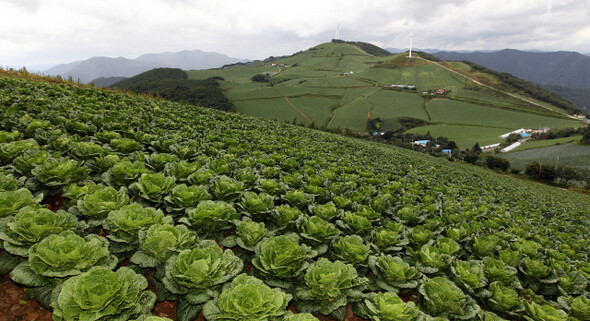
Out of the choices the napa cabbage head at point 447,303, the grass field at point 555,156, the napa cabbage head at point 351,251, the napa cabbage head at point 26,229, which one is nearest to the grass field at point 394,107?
the grass field at point 555,156

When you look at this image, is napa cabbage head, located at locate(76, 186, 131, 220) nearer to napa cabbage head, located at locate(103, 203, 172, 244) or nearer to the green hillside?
napa cabbage head, located at locate(103, 203, 172, 244)

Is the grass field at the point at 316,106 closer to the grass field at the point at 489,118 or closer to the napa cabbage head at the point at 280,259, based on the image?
the grass field at the point at 489,118

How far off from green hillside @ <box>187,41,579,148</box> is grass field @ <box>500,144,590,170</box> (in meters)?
10.0

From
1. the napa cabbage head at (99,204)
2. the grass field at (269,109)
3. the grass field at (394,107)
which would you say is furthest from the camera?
the grass field at (394,107)

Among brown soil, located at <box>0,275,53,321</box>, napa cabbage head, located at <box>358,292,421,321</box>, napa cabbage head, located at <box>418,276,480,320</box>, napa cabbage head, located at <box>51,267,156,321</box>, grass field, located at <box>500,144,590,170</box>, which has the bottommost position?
grass field, located at <box>500,144,590,170</box>

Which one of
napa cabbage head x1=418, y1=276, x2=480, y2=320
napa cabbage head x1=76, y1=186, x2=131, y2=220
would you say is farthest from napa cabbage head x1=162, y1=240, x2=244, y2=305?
napa cabbage head x1=418, y1=276, x2=480, y2=320

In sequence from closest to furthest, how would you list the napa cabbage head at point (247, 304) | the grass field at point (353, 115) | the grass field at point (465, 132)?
the napa cabbage head at point (247, 304) < the grass field at point (465, 132) < the grass field at point (353, 115)

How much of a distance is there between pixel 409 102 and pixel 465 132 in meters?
29.9

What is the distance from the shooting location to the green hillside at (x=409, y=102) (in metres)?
92.0

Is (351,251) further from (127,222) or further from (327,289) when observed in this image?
(127,222)

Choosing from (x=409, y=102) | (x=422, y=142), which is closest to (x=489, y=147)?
(x=422, y=142)

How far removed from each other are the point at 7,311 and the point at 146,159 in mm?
3228

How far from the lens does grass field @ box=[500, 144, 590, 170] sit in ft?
222

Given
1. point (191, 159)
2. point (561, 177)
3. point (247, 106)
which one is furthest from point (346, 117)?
point (191, 159)
